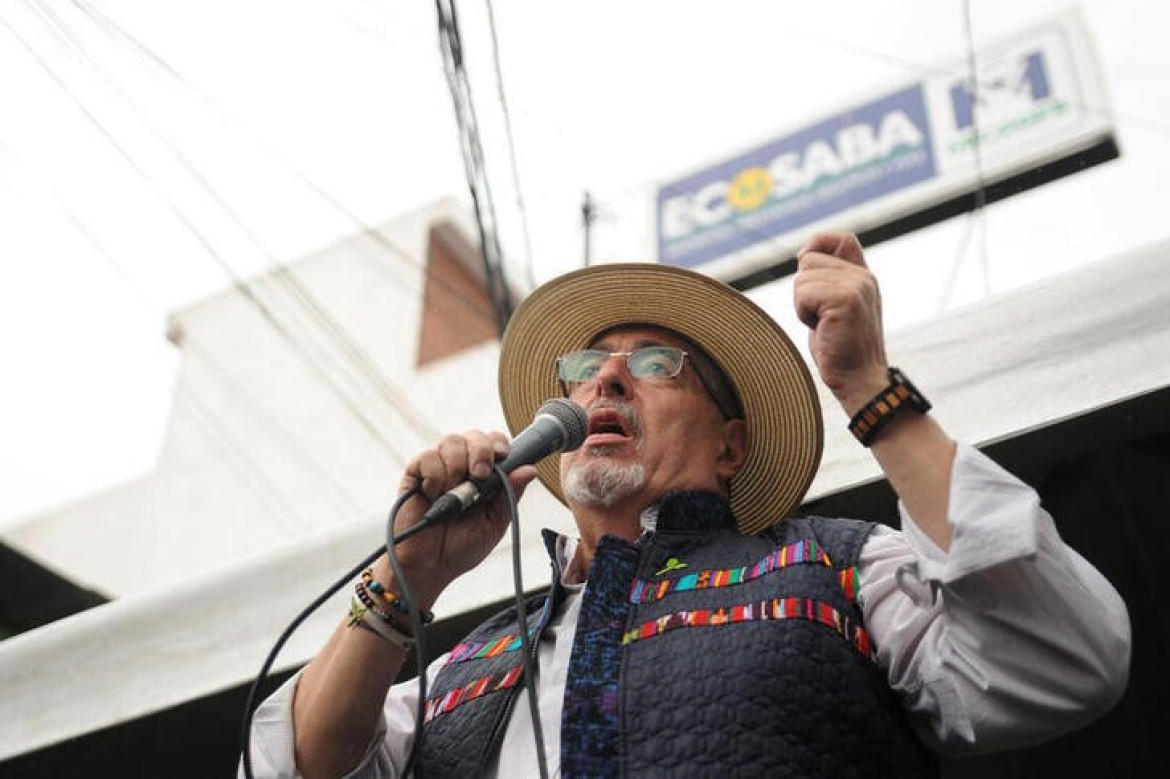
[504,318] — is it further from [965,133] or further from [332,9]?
[965,133]

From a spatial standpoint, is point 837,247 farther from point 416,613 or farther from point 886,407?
point 416,613

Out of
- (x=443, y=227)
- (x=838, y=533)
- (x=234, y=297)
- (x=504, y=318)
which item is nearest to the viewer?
(x=838, y=533)

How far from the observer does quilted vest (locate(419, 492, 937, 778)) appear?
42.3 inches

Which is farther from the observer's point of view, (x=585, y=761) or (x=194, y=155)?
(x=194, y=155)

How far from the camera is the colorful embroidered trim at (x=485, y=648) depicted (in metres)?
1.47

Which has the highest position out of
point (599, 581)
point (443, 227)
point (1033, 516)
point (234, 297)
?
point (234, 297)

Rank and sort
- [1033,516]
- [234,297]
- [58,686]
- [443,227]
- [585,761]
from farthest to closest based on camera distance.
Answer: [234,297] < [443,227] < [58,686] < [585,761] < [1033,516]

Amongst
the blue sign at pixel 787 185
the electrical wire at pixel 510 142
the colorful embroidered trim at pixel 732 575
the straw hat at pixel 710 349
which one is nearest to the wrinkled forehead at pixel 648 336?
the straw hat at pixel 710 349

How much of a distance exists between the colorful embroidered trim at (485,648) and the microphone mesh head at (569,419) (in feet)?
1.13

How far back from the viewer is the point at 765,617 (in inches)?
46.8

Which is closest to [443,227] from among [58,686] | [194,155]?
[194,155]

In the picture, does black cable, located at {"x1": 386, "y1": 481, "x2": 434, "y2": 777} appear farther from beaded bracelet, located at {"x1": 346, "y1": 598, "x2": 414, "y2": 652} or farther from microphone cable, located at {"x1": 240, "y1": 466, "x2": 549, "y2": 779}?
beaded bracelet, located at {"x1": 346, "y1": 598, "x2": 414, "y2": 652}

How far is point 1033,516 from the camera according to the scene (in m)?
0.99

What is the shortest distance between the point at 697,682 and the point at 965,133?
337 centimetres
